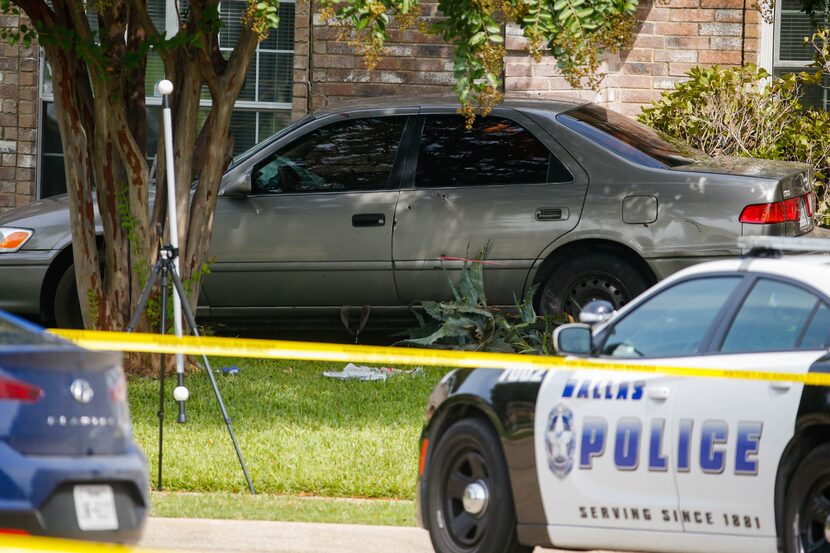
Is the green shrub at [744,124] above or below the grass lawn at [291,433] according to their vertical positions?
above

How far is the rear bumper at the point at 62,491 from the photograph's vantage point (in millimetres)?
4203

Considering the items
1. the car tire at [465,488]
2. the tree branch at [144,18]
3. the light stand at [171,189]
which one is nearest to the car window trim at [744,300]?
the car tire at [465,488]

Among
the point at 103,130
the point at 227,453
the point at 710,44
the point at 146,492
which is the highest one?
the point at 710,44

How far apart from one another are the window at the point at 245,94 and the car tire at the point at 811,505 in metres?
10.0

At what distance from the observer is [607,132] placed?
33.6 ft

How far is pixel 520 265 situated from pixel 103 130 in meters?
2.93

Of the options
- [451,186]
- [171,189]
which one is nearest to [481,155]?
[451,186]

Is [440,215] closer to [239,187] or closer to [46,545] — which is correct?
[239,187]

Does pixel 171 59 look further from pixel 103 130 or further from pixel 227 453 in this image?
pixel 227 453

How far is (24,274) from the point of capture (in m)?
10.4

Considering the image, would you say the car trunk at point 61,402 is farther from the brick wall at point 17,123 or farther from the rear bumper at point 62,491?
the brick wall at point 17,123

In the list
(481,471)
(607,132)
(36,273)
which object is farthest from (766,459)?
(36,273)

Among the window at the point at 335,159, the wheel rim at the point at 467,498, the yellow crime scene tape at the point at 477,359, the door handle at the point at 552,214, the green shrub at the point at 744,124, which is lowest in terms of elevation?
the wheel rim at the point at 467,498

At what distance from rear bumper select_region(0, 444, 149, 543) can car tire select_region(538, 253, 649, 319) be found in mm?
5686
